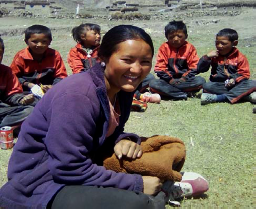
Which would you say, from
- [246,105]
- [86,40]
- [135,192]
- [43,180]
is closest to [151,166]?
[135,192]

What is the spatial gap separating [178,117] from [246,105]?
126 centimetres

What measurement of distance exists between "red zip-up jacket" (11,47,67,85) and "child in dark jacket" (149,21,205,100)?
173cm

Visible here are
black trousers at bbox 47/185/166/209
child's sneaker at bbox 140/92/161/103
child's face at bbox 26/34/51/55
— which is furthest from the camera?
child's sneaker at bbox 140/92/161/103

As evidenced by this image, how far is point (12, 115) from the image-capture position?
484 cm

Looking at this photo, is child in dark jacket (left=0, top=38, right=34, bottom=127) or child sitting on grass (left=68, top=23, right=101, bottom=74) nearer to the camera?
child in dark jacket (left=0, top=38, right=34, bottom=127)

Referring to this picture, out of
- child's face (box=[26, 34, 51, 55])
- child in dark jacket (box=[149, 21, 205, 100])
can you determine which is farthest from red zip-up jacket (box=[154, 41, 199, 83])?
child's face (box=[26, 34, 51, 55])

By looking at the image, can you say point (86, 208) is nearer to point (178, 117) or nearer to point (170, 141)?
point (170, 141)

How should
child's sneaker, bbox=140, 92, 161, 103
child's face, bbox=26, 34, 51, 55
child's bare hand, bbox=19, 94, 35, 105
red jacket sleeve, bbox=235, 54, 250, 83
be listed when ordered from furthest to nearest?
child's sneaker, bbox=140, 92, 161, 103 < red jacket sleeve, bbox=235, 54, 250, 83 < child's face, bbox=26, 34, 51, 55 < child's bare hand, bbox=19, 94, 35, 105

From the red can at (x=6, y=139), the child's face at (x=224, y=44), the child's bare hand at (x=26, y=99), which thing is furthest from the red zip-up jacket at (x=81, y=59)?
the red can at (x=6, y=139)

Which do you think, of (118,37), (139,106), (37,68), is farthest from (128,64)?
(37,68)

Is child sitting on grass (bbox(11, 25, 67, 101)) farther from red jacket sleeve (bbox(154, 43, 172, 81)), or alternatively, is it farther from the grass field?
red jacket sleeve (bbox(154, 43, 172, 81))

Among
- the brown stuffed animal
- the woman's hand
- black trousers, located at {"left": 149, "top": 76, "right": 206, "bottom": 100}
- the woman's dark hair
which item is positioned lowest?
black trousers, located at {"left": 149, "top": 76, "right": 206, "bottom": 100}

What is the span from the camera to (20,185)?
2365 millimetres

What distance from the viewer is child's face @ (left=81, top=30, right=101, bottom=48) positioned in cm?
Answer: 652
